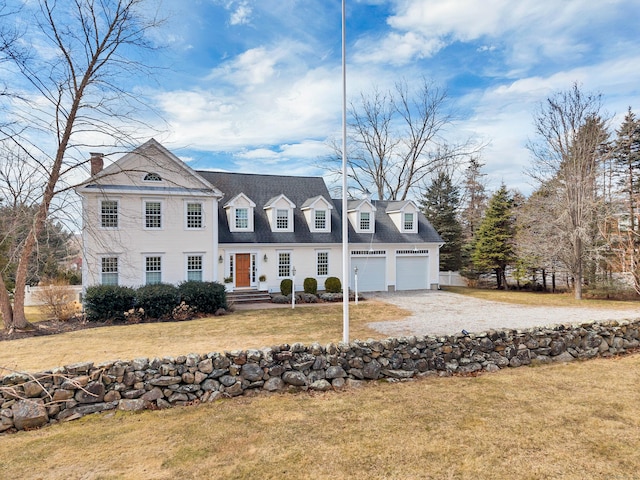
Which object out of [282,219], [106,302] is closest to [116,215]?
[106,302]

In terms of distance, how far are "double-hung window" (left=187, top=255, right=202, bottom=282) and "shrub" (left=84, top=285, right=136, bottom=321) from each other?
Result: 142 inches

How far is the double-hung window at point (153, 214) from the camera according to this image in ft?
58.7

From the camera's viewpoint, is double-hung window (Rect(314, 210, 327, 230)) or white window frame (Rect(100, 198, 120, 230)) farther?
double-hung window (Rect(314, 210, 327, 230))

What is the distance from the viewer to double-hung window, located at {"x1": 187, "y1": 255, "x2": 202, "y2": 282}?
61.7 feet

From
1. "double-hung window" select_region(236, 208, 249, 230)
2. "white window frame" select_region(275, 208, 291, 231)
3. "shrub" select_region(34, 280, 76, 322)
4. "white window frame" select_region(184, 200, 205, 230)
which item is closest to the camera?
"shrub" select_region(34, 280, 76, 322)

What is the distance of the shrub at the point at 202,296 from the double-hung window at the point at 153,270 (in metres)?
2.25

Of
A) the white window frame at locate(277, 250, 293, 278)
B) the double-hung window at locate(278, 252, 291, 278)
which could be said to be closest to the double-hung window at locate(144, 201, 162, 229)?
the white window frame at locate(277, 250, 293, 278)

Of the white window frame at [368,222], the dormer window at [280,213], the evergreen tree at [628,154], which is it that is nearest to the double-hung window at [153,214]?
the dormer window at [280,213]

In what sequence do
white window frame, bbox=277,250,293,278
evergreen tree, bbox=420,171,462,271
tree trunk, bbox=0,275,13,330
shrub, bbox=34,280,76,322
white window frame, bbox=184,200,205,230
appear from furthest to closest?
evergreen tree, bbox=420,171,462,271, white window frame, bbox=277,250,293,278, white window frame, bbox=184,200,205,230, shrub, bbox=34,280,76,322, tree trunk, bbox=0,275,13,330

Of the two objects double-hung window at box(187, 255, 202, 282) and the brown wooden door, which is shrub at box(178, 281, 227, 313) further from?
the brown wooden door

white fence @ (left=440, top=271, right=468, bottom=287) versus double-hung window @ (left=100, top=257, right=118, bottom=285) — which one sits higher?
double-hung window @ (left=100, top=257, right=118, bottom=285)

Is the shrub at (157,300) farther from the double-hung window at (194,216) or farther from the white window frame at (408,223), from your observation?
Answer: the white window frame at (408,223)

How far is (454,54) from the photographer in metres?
16.7

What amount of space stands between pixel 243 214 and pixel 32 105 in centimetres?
1054
